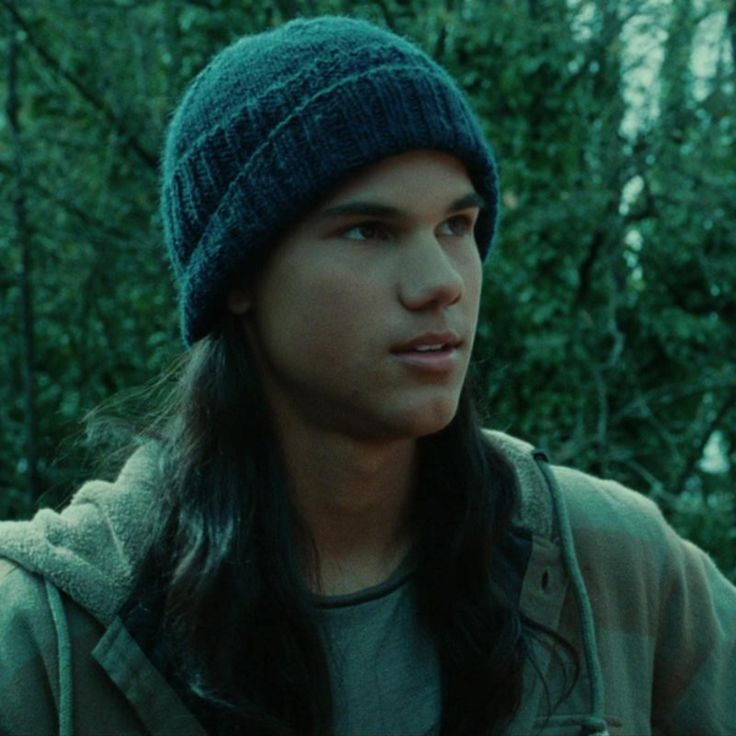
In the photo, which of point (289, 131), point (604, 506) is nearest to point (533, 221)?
point (604, 506)

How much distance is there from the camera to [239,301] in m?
2.49

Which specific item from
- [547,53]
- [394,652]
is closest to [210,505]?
[394,652]

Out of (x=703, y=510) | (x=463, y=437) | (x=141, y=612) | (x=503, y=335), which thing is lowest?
(x=703, y=510)

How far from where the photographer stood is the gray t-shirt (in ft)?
7.95

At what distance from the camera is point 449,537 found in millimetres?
2527

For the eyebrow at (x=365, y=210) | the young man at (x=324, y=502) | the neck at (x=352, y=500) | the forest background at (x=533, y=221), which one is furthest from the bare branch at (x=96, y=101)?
the eyebrow at (x=365, y=210)

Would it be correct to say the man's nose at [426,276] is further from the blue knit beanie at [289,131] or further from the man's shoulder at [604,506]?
the man's shoulder at [604,506]

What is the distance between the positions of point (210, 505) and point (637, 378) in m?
3.29

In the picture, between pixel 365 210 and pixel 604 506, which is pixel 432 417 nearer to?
pixel 365 210

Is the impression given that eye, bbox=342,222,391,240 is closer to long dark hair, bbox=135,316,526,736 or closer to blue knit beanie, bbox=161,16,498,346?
blue knit beanie, bbox=161,16,498,346

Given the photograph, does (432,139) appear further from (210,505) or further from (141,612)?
(141,612)

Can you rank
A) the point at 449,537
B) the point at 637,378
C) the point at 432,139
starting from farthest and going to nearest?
the point at 637,378 → the point at 449,537 → the point at 432,139

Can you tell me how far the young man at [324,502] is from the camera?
2314 mm

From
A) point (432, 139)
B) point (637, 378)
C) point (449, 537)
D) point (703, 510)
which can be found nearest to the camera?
point (432, 139)
